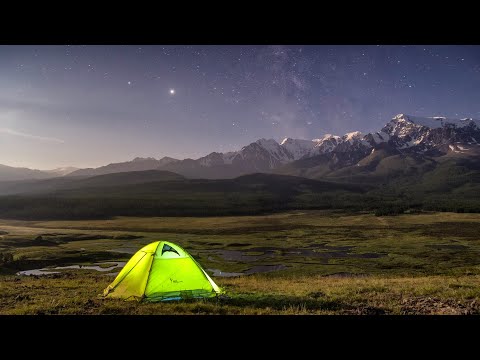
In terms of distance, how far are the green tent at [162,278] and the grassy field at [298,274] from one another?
882 millimetres

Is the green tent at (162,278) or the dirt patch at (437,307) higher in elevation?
the green tent at (162,278)

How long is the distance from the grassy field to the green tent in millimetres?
882

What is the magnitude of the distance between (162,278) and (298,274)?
4019 centimetres

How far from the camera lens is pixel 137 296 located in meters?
14.8

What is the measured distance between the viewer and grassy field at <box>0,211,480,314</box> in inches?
520

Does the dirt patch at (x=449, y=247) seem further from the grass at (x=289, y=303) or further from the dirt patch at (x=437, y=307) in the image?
the dirt patch at (x=437, y=307)

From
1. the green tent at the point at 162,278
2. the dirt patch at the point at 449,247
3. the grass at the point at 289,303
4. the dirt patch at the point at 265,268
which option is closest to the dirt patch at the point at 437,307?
the grass at the point at 289,303

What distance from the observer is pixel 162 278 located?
598 inches

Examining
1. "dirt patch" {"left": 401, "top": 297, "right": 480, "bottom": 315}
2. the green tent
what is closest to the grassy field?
"dirt patch" {"left": 401, "top": 297, "right": 480, "bottom": 315}

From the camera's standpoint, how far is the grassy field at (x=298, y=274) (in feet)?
43.4

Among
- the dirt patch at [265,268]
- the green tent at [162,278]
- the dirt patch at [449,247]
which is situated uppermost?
the green tent at [162,278]

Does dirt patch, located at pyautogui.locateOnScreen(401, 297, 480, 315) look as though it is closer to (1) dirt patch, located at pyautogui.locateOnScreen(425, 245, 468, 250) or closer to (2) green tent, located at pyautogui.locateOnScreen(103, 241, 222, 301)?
(2) green tent, located at pyautogui.locateOnScreen(103, 241, 222, 301)
